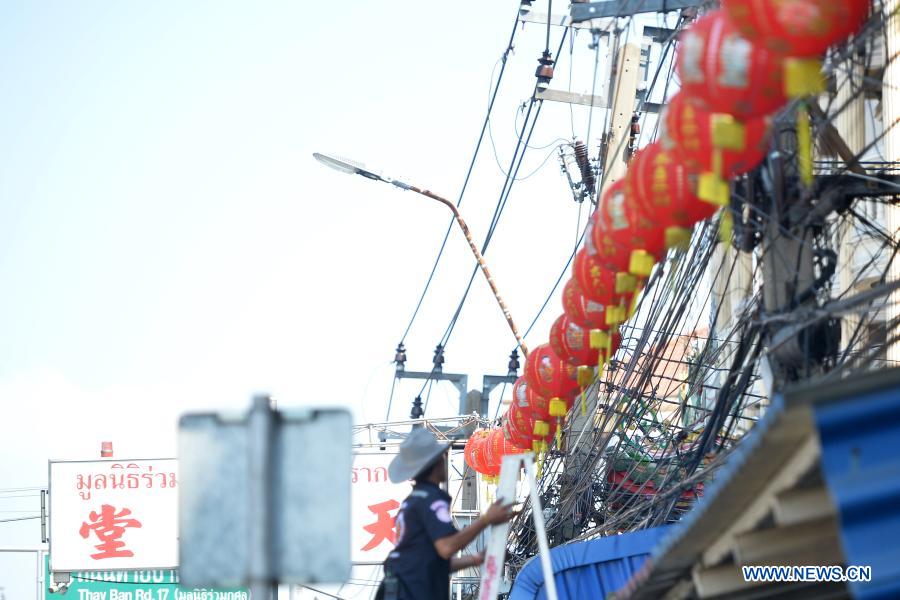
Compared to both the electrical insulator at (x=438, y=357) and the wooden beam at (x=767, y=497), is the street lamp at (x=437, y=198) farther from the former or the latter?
the wooden beam at (x=767, y=497)

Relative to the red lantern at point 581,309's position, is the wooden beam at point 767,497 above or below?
below

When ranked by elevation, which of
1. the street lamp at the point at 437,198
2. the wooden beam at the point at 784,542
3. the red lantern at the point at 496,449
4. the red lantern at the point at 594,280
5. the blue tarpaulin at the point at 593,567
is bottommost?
the blue tarpaulin at the point at 593,567

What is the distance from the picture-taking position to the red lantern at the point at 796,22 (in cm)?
590

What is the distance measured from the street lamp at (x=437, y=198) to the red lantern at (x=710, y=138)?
1240 centimetres

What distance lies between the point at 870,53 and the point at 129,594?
22723 millimetres

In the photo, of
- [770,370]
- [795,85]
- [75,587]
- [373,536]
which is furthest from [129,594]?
[795,85]

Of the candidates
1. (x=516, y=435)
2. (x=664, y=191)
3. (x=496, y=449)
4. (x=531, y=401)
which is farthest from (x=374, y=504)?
(x=664, y=191)

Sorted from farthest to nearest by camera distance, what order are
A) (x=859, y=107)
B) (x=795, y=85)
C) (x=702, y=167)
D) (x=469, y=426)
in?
(x=469, y=426)
(x=859, y=107)
(x=702, y=167)
(x=795, y=85)

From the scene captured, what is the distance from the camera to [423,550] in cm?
693

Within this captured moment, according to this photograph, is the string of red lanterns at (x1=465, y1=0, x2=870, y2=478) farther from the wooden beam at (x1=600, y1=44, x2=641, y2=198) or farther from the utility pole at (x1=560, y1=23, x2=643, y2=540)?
the wooden beam at (x1=600, y1=44, x2=641, y2=198)

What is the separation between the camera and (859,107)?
66.9 ft

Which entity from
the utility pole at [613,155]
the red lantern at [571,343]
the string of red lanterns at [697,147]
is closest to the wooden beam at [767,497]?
the string of red lanterns at [697,147]

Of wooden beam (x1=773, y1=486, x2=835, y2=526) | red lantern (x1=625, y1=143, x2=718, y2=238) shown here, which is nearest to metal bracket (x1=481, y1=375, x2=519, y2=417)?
red lantern (x1=625, y1=143, x2=718, y2=238)

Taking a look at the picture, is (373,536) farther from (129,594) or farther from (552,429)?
(552,429)
